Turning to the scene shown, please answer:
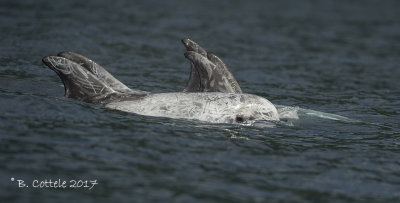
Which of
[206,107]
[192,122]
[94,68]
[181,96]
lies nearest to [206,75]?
[181,96]

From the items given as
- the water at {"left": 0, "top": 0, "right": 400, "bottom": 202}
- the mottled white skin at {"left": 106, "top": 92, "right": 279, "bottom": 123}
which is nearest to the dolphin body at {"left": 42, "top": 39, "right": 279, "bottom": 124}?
the mottled white skin at {"left": 106, "top": 92, "right": 279, "bottom": 123}

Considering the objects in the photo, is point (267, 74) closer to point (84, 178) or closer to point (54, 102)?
point (54, 102)

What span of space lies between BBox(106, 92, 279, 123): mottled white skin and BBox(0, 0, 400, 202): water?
0.26 metres

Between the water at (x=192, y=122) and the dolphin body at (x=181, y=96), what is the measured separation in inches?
11.2

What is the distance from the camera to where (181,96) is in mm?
10281

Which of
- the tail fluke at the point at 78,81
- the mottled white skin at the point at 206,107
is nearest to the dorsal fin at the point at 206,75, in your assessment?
the mottled white skin at the point at 206,107

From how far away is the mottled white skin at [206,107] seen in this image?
10.0 metres

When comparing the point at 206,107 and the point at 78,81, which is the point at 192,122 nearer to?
the point at 206,107

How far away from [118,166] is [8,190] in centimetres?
144

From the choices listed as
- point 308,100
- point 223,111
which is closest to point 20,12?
point 308,100

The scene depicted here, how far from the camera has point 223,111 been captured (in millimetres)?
10031

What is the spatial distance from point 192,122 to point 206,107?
0.40 m

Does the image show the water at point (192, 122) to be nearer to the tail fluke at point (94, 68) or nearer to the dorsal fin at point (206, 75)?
the tail fluke at point (94, 68)

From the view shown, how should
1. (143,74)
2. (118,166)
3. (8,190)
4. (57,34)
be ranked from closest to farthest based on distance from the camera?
(8,190) → (118,166) → (143,74) → (57,34)
